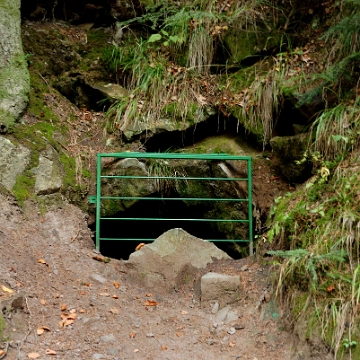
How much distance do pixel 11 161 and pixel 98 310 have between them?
1.79 metres

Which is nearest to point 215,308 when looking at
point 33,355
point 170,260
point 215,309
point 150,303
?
point 215,309

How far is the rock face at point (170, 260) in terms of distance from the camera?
4594mm

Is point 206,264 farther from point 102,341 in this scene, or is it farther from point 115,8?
point 115,8

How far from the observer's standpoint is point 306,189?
4551mm

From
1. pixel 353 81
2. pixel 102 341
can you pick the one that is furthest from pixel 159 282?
pixel 353 81

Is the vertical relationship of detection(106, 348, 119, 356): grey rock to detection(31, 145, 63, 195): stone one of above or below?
below

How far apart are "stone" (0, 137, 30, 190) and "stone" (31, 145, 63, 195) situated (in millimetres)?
137

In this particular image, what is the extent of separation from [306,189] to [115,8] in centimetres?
383

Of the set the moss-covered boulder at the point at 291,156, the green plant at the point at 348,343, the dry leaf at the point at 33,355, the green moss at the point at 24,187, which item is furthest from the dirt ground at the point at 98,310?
the moss-covered boulder at the point at 291,156

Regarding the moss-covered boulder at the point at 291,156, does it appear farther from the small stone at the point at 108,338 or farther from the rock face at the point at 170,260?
the small stone at the point at 108,338

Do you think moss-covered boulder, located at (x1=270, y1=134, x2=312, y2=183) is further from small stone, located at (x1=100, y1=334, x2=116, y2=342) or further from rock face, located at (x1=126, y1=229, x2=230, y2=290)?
small stone, located at (x1=100, y1=334, x2=116, y2=342)

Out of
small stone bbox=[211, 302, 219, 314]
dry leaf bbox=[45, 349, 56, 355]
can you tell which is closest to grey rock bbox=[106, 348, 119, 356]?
dry leaf bbox=[45, 349, 56, 355]

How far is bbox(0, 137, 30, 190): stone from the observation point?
477 cm

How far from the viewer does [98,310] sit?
3979 mm
